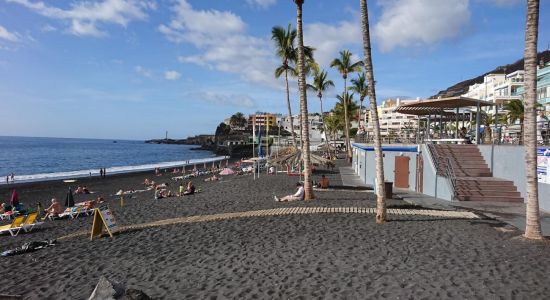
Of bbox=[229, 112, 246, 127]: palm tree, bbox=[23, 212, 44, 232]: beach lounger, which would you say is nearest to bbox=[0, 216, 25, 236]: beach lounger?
bbox=[23, 212, 44, 232]: beach lounger

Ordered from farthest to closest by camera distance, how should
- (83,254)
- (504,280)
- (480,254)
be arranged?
(83,254) < (480,254) < (504,280)

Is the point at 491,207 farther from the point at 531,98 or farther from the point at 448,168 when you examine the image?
the point at 531,98

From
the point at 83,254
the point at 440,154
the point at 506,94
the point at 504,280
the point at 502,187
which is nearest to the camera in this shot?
the point at 504,280

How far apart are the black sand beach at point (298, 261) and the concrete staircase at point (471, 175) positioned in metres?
4.71

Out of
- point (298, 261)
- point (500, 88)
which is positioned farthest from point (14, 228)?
point (500, 88)

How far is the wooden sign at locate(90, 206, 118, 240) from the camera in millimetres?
11453

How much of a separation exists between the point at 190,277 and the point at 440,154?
1542 cm

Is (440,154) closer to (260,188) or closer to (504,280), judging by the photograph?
(260,188)

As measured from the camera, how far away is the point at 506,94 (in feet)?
242

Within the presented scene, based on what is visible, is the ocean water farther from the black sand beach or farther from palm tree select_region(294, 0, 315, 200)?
the black sand beach

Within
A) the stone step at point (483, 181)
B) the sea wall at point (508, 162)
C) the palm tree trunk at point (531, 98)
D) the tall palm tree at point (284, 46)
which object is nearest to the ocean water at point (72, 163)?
the tall palm tree at point (284, 46)

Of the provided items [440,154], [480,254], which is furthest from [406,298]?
[440,154]

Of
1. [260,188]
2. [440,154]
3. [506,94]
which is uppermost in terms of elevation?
[506,94]

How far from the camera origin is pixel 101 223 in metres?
11.9
